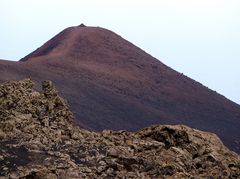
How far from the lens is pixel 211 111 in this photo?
5031 cm

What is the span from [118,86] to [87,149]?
122 ft

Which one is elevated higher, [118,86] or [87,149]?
[118,86]

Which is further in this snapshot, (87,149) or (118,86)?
(118,86)

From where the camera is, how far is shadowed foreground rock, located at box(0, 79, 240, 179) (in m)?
9.87

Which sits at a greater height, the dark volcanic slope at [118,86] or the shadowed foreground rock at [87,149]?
the dark volcanic slope at [118,86]

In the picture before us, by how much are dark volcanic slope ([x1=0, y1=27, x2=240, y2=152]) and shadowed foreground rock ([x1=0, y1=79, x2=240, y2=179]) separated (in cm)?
2029

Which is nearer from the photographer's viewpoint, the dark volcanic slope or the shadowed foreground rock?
the shadowed foreground rock

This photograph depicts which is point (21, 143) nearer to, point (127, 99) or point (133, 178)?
point (133, 178)

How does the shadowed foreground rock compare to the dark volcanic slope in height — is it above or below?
below

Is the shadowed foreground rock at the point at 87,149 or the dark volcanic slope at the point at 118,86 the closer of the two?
the shadowed foreground rock at the point at 87,149

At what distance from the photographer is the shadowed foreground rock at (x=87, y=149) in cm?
987

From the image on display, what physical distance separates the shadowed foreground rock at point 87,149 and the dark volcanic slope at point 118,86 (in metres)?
20.3

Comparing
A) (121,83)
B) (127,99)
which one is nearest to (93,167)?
(127,99)

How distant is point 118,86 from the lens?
48062 mm
